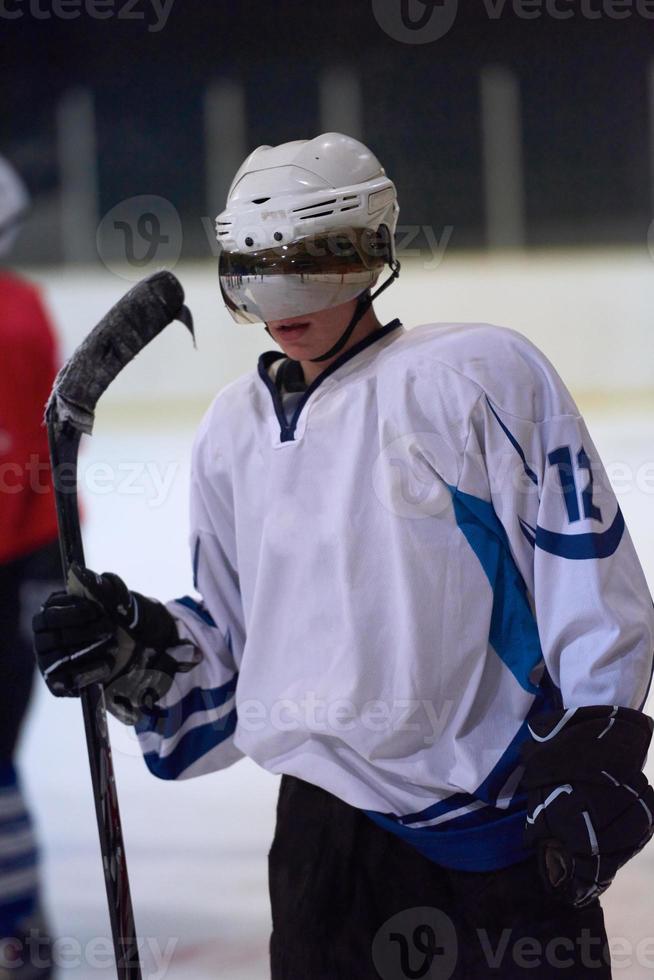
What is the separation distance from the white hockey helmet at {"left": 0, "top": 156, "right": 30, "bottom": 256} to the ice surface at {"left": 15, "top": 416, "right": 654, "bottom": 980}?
1018 mm

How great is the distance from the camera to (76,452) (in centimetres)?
145

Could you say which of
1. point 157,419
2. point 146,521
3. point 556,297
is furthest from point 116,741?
point 556,297

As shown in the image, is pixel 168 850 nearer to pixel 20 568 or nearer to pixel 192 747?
pixel 20 568

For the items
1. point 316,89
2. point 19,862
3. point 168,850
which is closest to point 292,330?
point 168,850

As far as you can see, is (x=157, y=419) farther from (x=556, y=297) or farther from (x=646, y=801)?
(x=646, y=801)

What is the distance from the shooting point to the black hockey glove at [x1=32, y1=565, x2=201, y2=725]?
1.37 meters

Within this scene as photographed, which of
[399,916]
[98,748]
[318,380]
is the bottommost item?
[399,916]

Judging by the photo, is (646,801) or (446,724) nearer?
(646,801)

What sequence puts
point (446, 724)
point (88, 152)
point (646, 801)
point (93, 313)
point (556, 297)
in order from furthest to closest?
point (556, 297)
point (93, 313)
point (88, 152)
point (446, 724)
point (646, 801)

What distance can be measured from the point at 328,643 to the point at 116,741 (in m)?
2.17

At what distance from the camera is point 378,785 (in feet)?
4.25

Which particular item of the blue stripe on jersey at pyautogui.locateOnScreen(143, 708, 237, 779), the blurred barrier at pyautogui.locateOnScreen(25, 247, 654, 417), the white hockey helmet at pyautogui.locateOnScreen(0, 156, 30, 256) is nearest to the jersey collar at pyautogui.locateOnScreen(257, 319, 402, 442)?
the blue stripe on jersey at pyautogui.locateOnScreen(143, 708, 237, 779)

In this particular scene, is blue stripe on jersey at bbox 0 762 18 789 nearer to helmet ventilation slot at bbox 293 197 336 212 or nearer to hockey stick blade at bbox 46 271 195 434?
hockey stick blade at bbox 46 271 195 434

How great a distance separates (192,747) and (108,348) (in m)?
0.48
